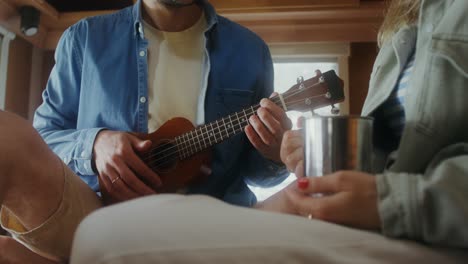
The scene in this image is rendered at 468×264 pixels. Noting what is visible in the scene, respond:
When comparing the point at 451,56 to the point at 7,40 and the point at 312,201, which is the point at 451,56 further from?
the point at 7,40

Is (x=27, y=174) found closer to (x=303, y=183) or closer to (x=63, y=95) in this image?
(x=303, y=183)

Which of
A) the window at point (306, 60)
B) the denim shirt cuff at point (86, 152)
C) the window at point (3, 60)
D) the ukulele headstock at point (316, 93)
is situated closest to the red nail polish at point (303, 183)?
the ukulele headstock at point (316, 93)

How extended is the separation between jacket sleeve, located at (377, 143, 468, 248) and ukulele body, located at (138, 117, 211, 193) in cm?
78

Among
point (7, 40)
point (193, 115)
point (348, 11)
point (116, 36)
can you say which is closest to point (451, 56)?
point (193, 115)

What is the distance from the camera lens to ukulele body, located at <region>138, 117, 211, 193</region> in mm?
1170

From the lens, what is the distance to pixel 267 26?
1.99 m

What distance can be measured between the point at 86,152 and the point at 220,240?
0.83 meters

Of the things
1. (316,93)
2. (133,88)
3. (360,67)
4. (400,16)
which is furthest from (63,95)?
(360,67)

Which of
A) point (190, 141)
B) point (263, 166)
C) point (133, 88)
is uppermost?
point (133, 88)

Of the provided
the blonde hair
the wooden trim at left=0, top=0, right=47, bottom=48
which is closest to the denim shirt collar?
the blonde hair

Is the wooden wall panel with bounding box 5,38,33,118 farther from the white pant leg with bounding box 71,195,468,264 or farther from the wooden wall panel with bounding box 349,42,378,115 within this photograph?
the white pant leg with bounding box 71,195,468,264

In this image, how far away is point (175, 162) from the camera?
118cm

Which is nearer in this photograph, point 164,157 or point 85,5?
point 164,157

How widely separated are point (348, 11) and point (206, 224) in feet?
5.55
